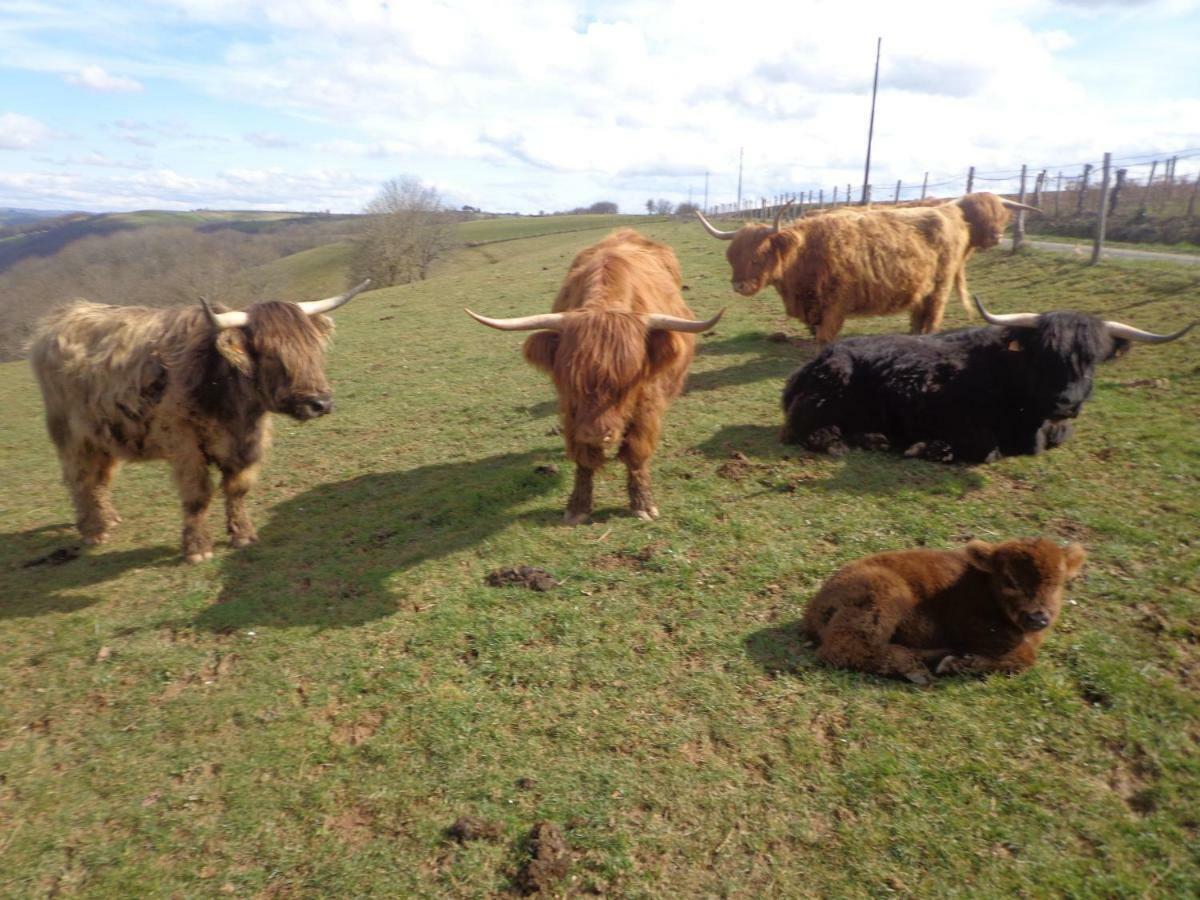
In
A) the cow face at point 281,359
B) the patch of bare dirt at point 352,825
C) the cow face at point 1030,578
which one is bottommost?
the patch of bare dirt at point 352,825

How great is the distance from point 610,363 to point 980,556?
96.7 inches

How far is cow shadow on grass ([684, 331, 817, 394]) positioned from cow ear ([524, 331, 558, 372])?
367 cm

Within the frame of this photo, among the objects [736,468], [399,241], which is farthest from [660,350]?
[399,241]

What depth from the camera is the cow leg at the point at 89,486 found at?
18.8 feet

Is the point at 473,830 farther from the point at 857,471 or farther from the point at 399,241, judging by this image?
the point at 399,241

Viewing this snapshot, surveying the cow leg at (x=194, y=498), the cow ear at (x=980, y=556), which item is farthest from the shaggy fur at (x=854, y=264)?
the cow leg at (x=194, y=498)

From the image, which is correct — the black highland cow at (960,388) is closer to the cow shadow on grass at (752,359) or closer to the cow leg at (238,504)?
the cow shadow on grass at (752,359)

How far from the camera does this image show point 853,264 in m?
9.09

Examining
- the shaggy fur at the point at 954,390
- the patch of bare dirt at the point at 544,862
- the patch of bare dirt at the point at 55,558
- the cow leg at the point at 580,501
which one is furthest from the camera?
the patch of bare dirt at the point at 55,558

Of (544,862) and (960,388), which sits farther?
(960,388)

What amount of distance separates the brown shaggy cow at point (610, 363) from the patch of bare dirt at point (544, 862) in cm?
244

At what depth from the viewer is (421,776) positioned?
3.07 meters

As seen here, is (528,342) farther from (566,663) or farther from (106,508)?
(106,508)

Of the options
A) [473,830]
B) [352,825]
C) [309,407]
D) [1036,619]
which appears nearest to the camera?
[473,830]
